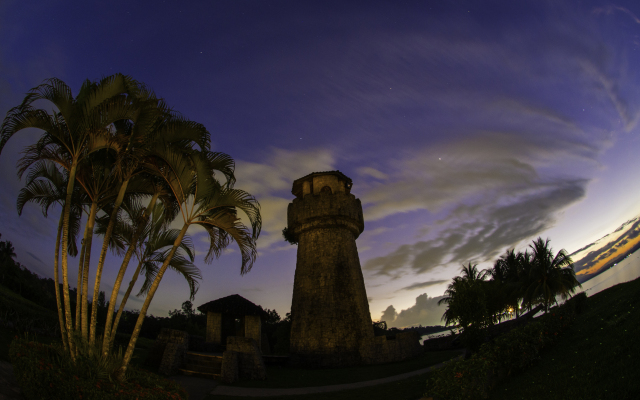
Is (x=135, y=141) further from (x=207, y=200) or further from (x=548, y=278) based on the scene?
(x=548, y=278)

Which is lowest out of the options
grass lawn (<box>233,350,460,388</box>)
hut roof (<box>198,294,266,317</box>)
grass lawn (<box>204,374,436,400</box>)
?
grass lawn (<box>204,374,436,400</box>)

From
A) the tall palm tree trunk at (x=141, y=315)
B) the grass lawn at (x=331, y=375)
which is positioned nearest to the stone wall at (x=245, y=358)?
the grass lawn at (x=331, y=375)

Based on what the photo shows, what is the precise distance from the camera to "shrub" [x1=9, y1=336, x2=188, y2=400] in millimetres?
5914

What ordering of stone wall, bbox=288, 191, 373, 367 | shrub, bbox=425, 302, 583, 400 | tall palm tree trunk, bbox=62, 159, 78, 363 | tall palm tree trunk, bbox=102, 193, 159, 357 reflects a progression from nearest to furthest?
shrub, bbox=425, 302, 583, 400 → tall palm tree trunk, bbox=62, 159, 78, 363 → tall palm tree trunk, bbox=102, 193, 159, 357 → stone wall, bbox=288, 191, 373, 367

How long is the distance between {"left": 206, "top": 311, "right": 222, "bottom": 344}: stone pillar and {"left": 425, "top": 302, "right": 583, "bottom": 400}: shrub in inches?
478

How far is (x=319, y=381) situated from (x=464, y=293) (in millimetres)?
7908

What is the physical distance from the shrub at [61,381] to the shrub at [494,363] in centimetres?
Answer: 590

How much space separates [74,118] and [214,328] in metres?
13.4

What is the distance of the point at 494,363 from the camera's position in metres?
8.54

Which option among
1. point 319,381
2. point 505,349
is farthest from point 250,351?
point 505,349

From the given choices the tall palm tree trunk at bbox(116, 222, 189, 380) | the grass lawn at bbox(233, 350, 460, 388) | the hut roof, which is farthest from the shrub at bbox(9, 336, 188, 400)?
the hut roof

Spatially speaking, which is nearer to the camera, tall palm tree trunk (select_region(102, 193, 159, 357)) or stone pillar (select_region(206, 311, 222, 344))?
tall palm tree trunk (select_region(102, 193, 159, 357))

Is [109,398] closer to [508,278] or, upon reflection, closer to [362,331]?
[362,331]

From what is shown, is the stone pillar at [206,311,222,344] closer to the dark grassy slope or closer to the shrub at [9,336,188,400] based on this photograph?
the shrub at [9,336,188,400]
